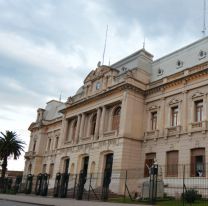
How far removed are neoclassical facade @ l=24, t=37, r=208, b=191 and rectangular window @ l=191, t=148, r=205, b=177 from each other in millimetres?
82

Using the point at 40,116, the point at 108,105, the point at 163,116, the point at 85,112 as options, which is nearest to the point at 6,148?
the point at 40,116

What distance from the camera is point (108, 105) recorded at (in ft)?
123

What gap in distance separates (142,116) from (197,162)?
8873 mm

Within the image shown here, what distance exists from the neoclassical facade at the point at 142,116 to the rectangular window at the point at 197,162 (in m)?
0.08

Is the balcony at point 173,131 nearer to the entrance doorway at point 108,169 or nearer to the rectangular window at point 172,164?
the rectangular window at point 172,164

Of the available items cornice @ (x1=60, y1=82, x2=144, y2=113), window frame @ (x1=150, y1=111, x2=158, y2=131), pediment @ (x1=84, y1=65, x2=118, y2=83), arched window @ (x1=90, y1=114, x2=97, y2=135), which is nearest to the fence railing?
window frame @ (x1=150, y1=111, x2=158, y2=131)

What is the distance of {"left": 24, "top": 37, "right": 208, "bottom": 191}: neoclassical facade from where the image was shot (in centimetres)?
2984

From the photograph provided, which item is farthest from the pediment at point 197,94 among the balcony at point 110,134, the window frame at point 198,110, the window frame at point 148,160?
the balcony at point 110,134

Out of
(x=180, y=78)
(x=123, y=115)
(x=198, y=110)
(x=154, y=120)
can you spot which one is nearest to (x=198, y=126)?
(x=198, y=110)

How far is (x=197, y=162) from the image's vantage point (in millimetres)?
28422

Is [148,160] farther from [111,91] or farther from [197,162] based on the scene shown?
[111,91]

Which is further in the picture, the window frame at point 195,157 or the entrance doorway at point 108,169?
the entrance doorway at point 108,169

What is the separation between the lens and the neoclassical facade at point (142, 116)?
29.8 meters

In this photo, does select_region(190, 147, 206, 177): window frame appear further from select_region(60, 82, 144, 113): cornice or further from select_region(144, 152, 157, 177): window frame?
select_region(60, 82, 144, 113): cornice
